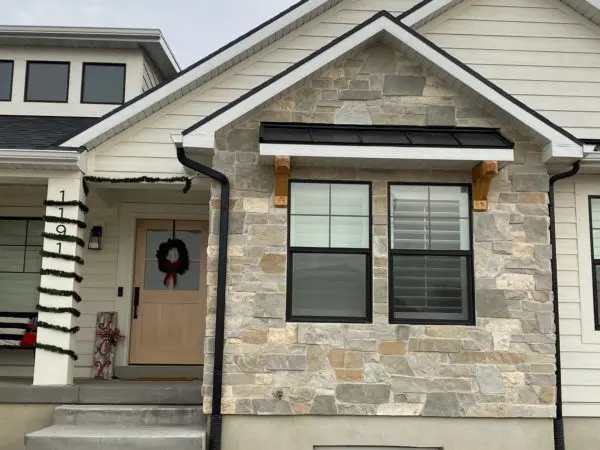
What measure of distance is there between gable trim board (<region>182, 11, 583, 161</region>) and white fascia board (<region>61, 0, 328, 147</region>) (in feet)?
4.50

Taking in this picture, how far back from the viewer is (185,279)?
28.2ft

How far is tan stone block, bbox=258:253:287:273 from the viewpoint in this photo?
6.18m

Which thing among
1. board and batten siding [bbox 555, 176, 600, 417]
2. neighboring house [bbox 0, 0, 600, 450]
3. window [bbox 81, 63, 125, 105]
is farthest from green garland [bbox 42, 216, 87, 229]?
board and batten siding [bbox 555, 176, 600, 417]

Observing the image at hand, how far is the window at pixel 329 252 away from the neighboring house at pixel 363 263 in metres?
0.01

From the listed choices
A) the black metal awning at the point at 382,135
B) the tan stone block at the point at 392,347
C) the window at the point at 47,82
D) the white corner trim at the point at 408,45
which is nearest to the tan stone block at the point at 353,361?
the tan stone block at the point at 392,347

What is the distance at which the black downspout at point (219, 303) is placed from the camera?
5.94 metres

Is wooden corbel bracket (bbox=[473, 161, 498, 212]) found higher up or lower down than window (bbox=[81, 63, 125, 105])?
lower down

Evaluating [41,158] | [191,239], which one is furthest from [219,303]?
[191,239]

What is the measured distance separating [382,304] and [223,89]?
3.38m

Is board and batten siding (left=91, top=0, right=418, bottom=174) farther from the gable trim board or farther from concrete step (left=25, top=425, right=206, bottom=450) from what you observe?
concrete step (left=25, top=425, right=206, bottom=450)

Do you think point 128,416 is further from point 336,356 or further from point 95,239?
point 95,239

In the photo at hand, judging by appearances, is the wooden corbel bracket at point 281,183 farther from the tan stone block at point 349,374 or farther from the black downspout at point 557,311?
the black downspout at point 557,311

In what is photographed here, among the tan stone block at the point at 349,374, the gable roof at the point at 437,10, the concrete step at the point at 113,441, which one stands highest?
the gable roof at the point at 437,10

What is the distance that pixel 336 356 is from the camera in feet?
19.8
